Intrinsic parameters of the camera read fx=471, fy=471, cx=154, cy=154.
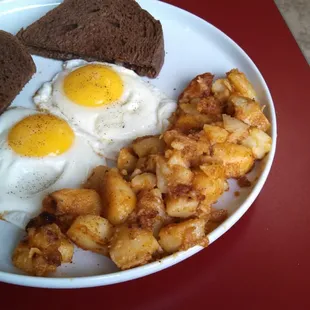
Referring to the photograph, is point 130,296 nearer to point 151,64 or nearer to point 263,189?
point 263,189

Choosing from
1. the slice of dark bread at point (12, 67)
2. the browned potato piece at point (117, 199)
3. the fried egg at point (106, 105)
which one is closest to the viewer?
the browned potato piece at point (117, 199)

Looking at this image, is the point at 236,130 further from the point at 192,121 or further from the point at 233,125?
the point at 192,121

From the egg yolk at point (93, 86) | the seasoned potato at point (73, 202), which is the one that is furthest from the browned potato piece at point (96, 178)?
the egg yolk at point (93, 86)

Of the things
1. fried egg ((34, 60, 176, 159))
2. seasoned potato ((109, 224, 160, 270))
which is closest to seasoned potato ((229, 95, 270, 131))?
fried egg ((34, 60, 176, 159))

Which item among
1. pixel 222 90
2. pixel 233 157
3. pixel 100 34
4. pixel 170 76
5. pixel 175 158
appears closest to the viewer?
pixel 175 158

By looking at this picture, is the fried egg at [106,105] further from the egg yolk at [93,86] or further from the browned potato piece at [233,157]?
the browned potato piece at [233,157]

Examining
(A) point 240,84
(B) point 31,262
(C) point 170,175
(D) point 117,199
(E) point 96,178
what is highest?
(A) point 240,84

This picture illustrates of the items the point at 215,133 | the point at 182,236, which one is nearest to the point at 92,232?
the point at 182,236
